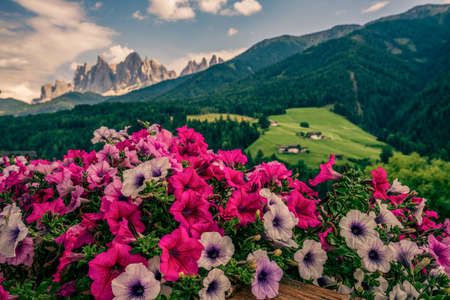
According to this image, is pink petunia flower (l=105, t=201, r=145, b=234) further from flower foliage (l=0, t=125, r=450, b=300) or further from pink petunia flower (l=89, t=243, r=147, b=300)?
pink petunia flower (l=89, t=243, r=147, b=300)

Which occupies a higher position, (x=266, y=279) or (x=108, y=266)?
(x=108, y=266)

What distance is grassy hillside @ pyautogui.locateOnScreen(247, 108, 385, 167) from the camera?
286 feet

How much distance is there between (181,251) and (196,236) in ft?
0.58

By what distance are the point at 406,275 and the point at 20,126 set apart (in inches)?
7628

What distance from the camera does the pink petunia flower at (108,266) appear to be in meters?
1.37

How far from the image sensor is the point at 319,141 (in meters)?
100

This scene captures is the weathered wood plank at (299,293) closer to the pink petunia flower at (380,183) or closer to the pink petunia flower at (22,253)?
the pink petunia flower at (380,183)

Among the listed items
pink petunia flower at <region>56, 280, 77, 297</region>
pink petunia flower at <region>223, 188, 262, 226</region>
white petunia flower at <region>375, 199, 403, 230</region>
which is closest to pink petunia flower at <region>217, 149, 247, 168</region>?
pink petunia flower at <region>223, 188, 262, 226</region>

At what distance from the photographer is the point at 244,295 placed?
171cm

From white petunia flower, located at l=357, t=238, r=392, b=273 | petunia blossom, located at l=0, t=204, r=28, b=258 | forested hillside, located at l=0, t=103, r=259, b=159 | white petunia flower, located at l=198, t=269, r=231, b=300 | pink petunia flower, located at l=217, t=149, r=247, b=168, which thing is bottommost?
forested hillside, located at l=0, t=103, r=259, b=159

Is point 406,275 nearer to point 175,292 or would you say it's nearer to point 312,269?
point 312,269

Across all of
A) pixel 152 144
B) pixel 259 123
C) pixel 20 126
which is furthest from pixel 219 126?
pixel 20 126

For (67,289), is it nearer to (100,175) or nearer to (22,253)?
(22,253)

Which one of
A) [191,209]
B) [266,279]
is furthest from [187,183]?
[266,279]
